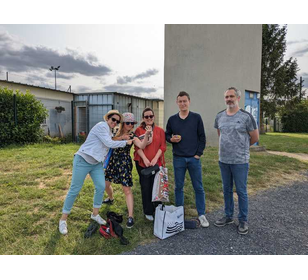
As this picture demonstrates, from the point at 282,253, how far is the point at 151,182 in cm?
193

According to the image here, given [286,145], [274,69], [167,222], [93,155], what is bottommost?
[167,222]

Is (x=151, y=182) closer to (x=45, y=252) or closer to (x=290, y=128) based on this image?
(x=45, y=252)

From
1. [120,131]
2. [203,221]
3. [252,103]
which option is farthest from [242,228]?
[252,103]

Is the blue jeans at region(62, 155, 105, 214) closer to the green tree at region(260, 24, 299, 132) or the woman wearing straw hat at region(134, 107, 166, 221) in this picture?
the woman wearing straw hat at region(134, 107, 166, 221)

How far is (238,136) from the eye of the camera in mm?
3305

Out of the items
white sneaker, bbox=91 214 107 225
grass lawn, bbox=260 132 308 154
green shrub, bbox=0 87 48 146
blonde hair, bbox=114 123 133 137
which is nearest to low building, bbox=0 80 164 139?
green shrub, bbox=0 87 48 146

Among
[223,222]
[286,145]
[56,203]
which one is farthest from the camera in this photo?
[286,145]

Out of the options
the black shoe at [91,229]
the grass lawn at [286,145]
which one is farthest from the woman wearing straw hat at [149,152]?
the grass lawn at [286,145]

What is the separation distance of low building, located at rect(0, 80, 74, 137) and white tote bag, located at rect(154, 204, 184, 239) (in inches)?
461

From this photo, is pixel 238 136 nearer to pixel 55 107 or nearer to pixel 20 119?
pixel 20 119

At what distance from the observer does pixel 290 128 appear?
95.9 ft

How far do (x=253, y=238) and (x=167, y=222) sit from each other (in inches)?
48.9

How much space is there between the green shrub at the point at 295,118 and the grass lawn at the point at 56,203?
24059 mm
